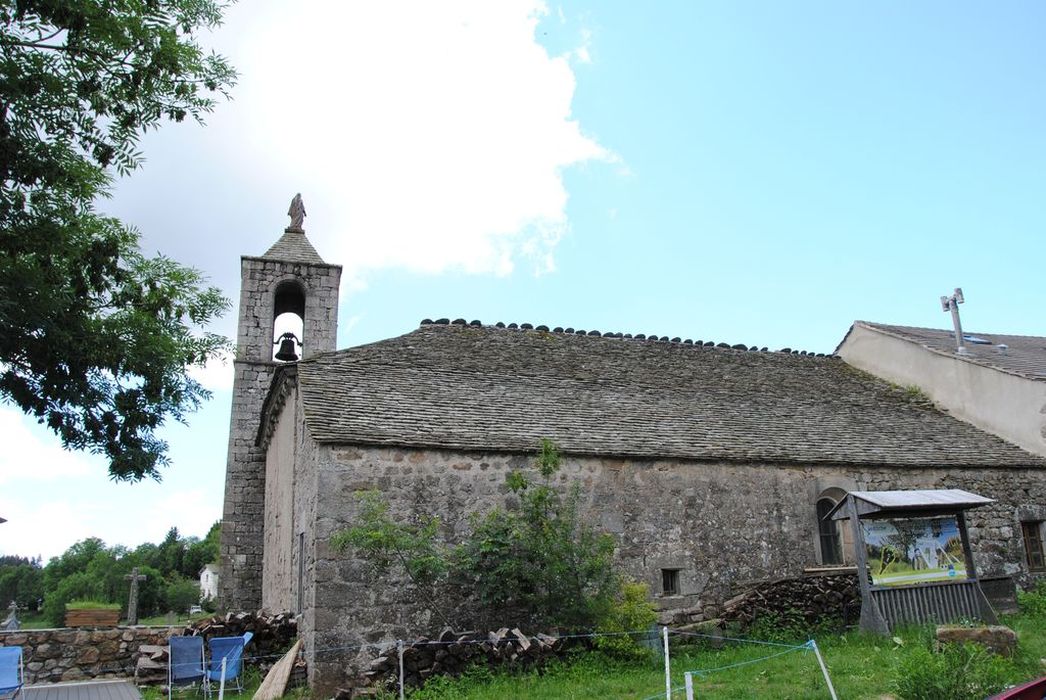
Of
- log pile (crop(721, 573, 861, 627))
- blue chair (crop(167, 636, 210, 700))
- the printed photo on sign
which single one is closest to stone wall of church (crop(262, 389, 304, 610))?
blue chair (crop(167, 636, 210, 700))

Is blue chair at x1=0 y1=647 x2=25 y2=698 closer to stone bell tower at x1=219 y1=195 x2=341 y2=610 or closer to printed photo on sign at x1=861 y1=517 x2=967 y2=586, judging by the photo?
stone bell tower at x1=219 y1=195 x2=341 y2=610

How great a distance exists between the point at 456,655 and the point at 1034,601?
1139cm

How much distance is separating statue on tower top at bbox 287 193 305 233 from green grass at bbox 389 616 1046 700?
559 inches

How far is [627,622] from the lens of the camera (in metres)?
11.2

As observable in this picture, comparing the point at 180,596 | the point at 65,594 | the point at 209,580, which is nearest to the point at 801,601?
the point at 180,596

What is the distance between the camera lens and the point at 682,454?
46.0ft

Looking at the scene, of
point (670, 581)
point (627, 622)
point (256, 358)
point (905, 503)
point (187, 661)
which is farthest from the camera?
point (256, 358)

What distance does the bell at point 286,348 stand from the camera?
18.7 meters

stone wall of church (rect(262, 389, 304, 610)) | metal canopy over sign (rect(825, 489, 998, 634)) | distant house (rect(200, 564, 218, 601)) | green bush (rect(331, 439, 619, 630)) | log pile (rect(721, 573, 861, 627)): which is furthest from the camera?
distant house (rect(200, 564, 218, 601))

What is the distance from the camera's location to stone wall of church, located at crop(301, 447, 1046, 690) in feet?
37.0

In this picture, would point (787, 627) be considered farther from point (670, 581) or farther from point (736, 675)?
point (736, 675)

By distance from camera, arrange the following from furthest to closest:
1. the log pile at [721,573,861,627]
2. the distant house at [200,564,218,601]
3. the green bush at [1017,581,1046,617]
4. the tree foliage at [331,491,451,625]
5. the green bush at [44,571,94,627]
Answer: the distant house at [200,564,218,601] < the green bush at [44,571,94,627] < the green bush at [1017,581,1046,617] < the log pile at [721,573,861,627] < the tree foliage at [331,491,451,625]

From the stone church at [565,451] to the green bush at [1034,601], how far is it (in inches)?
25.4

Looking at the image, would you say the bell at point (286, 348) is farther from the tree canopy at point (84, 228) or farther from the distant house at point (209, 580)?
the distant house at point (209, 580)
